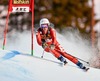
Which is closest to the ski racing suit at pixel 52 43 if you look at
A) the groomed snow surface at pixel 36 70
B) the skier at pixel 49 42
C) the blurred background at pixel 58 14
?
the skier at pixel 49 42

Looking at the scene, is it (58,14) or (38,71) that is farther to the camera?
(58,14)

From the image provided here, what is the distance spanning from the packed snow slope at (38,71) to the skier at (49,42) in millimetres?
153

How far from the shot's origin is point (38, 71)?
16.9 metres

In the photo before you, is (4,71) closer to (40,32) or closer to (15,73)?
(15,73)

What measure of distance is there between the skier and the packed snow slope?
153 millimetres

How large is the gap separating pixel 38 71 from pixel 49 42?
0.89 m

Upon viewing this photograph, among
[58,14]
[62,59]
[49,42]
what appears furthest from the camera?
[58,14]

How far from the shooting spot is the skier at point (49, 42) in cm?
1733

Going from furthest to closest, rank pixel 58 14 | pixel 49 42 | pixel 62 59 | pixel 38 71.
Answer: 1. pixel 58 14
2. pixel 49 42
3. pixel 62 59
4. pixel 38 71

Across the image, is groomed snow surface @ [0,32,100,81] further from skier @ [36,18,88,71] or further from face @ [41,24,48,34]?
face @ [41,24,48,34]

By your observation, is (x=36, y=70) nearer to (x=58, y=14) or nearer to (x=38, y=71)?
(x=38, y=71)

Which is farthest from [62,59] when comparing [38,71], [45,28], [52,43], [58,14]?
[58,14]

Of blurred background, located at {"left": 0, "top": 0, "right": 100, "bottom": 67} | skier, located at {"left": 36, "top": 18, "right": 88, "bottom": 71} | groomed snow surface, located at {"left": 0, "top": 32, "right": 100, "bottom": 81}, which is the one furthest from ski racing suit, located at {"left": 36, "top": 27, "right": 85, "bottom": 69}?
blurred background, located at {"left": 0, "top": 0, "right": 100, "bottom": 67}

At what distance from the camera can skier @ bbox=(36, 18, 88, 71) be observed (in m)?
17.3
